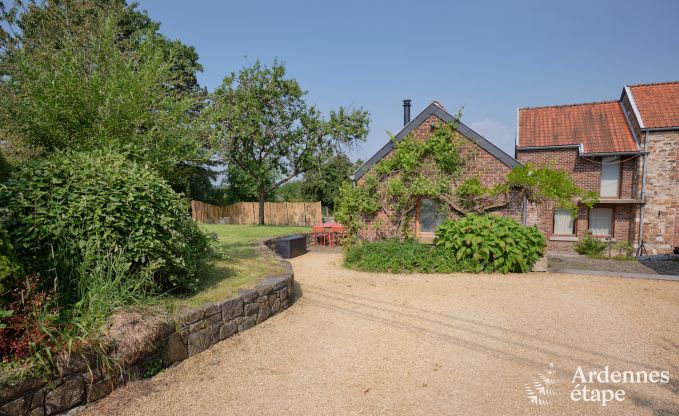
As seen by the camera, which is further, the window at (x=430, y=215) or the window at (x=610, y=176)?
the window at (x=610, y=176)

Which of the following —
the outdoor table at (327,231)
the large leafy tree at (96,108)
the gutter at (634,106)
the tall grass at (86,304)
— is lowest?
the outdoor table at (327,231)

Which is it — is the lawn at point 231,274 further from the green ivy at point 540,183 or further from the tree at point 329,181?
the tree at point 329,181

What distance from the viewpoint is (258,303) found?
548 centimetres

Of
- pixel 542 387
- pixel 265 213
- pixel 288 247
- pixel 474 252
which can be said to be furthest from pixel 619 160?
pixel 265 213

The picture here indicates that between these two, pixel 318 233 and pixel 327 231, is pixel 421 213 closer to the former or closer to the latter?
pixel 327 231

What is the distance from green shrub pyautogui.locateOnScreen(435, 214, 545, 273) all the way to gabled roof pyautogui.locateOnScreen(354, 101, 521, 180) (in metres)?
2.06

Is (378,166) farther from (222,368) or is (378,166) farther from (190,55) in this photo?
(190,55)

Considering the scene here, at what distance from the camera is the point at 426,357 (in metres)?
4.34

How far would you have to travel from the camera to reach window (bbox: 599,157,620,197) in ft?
52.5

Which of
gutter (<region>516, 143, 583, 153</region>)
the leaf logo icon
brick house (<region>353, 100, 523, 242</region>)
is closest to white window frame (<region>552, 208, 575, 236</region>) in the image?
gutter (<region>516, 143, 583, 153</region>)

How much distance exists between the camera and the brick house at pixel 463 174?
1063 cm

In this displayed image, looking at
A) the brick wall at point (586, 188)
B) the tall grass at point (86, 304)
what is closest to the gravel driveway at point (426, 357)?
the tall grass at point (86, 304)

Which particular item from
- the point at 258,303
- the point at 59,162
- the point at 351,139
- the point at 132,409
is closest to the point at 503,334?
the point at 258,303

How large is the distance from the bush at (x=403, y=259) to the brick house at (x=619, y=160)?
27.8ft
